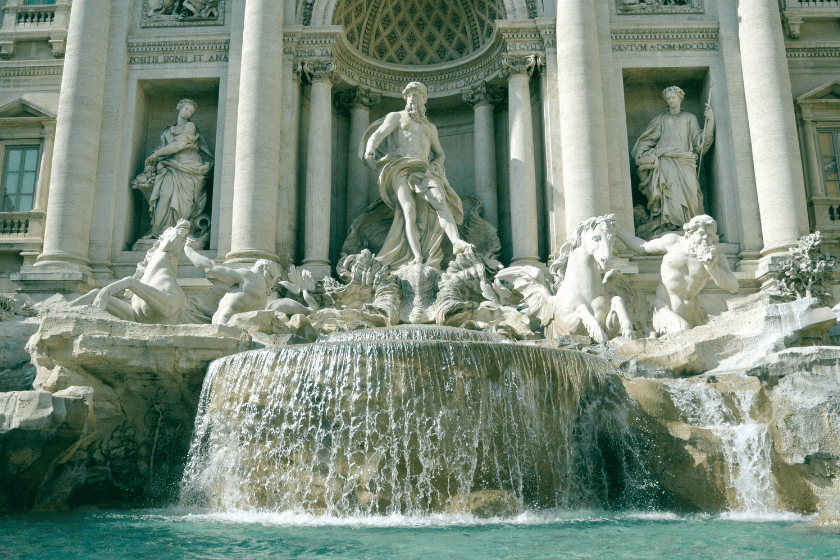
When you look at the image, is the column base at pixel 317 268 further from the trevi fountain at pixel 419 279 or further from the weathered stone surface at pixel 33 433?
the weathered stone surface at pixel 33 433

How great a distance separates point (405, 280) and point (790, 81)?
10.2 m

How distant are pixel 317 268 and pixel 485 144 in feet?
17.0

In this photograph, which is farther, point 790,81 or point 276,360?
point 790,81

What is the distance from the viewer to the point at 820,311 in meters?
9.65

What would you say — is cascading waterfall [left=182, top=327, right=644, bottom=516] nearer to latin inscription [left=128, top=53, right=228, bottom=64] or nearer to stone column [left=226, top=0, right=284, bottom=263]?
stone column [left=226, top=0, right=284, bottom=263]

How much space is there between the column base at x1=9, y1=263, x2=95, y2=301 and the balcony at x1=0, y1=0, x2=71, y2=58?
6.17 meters

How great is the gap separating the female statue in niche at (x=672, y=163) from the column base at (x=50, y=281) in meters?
12.0

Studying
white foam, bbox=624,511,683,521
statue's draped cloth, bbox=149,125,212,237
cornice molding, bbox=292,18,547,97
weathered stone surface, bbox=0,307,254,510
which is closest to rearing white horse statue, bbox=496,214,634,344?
white foam, bbox=624,511,683,521

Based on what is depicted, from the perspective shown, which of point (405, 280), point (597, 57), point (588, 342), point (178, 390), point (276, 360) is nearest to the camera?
point (276, 360)

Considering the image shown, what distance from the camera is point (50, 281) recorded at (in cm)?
1559

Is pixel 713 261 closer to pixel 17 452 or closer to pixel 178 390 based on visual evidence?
pixel 178 390

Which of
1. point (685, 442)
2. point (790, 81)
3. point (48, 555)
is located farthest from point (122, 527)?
point (790, 81)

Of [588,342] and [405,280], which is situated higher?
[405,280]

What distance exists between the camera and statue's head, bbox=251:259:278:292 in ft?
43.5
